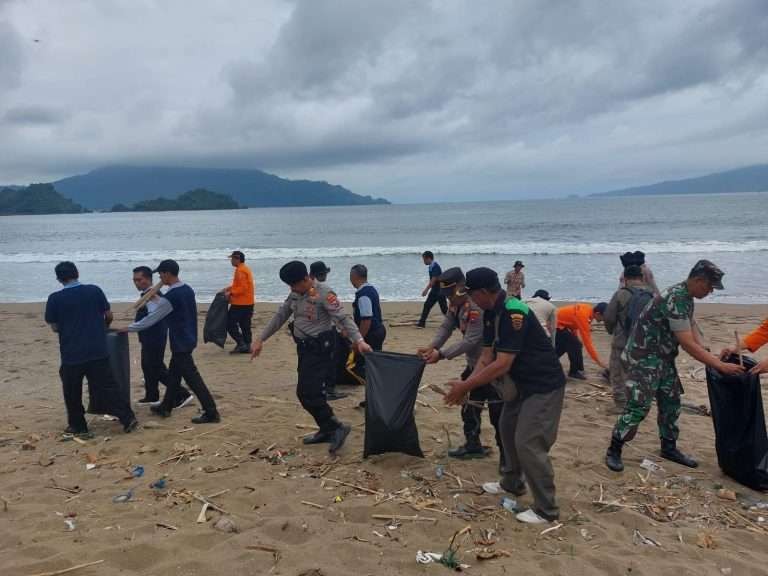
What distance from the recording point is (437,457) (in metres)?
5.18

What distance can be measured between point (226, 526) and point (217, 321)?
6.44m

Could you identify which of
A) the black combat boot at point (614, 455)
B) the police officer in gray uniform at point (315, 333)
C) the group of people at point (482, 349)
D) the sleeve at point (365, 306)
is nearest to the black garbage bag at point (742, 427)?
the group of people at point (482, 349)

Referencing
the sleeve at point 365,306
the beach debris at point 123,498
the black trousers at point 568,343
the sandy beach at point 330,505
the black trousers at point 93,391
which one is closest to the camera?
the sandy beach at point 330,505

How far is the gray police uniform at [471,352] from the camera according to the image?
4852 mm

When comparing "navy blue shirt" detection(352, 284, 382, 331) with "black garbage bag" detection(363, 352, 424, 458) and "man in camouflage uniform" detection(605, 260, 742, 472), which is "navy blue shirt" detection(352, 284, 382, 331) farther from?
"man in camouflage uniform" detection(605, 260, 742, 472)

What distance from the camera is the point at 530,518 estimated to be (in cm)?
398

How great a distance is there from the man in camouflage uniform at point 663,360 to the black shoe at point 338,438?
240cm

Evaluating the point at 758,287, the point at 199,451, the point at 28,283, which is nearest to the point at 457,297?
the point at 199,451

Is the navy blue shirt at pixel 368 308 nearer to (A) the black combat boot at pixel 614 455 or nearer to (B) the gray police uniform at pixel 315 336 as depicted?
(B) the gray police uniform at pixel 315 336

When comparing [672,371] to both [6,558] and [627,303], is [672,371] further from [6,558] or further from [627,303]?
[6,558]

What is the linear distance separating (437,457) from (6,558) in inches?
131

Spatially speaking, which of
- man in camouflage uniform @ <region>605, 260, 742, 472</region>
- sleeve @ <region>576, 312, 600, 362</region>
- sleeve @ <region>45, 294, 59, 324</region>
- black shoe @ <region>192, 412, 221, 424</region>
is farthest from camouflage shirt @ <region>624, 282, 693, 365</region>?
sleeve @ <region>45, 294, 59, 324</region>

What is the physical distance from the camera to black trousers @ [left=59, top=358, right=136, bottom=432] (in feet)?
19.2

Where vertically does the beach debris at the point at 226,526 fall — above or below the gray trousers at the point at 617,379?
below
